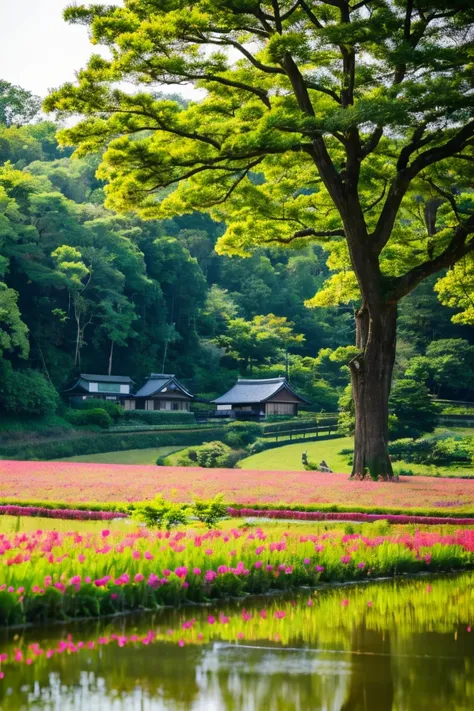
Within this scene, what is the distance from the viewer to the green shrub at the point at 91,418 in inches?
2080

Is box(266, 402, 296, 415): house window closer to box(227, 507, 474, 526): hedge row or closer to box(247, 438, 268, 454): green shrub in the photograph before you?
box(247, 438, 268, 454): green shrub

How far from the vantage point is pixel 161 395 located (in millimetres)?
63250

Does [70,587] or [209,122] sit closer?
[70,587]

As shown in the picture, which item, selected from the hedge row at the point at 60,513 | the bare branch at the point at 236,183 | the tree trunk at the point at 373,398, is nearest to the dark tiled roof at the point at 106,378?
the bare branch at the point at 236,183

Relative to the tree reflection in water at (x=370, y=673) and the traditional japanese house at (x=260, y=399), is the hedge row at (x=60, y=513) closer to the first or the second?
the tree reflection in water at (x=370, y=673)

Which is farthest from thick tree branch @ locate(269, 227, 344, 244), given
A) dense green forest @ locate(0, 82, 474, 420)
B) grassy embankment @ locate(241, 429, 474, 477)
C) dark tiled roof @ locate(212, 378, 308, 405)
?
dark tiled roof @ locate(212, 378, 308, 405)

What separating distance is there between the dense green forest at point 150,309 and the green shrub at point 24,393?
76mm

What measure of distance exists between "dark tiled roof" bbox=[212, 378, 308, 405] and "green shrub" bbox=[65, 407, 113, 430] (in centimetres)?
1102

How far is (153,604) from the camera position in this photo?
7.86 meters

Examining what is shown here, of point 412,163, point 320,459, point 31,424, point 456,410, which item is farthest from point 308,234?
point 456,410

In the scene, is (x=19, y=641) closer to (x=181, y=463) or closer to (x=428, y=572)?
(x=428, y=572)

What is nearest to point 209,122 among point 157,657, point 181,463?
point 157,657

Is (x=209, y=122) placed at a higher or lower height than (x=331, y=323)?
lower

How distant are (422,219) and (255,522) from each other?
1559cm
